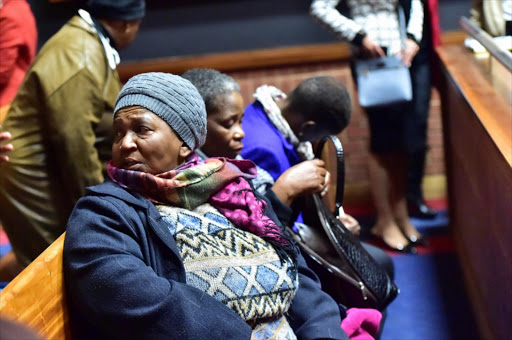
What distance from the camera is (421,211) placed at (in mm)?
4211

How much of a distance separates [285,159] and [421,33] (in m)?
1.48

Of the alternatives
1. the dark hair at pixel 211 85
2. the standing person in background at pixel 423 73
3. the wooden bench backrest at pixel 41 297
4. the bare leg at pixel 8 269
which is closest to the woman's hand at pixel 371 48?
the standing person in background at pixel 423 73

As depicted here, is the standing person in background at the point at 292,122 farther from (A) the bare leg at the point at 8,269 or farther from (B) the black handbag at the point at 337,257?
(A) the bare leg at the point at 8,269

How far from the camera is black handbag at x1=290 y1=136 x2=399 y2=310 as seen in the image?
2199mm

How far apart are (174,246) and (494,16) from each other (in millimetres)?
2032

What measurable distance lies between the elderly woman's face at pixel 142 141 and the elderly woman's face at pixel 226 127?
0.51m

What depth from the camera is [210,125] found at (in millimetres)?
2242

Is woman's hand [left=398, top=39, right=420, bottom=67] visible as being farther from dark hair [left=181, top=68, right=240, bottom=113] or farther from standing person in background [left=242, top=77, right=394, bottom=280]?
dark hair [left=181, top=68, right=240, bottom=113]

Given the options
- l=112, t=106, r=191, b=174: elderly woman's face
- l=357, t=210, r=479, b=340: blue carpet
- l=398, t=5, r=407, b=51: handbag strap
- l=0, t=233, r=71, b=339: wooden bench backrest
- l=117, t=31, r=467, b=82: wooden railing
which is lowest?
l=357, t=210, r=479, b=340: blue carpet

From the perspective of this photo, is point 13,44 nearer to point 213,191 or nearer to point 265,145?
point 265,145

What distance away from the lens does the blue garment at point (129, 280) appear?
4.75 feet

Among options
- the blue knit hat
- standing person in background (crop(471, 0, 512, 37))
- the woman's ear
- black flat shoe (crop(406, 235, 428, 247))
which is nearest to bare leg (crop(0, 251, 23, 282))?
the blue knit hat

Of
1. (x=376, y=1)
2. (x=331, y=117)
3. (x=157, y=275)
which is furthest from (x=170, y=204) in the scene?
(x=376, y=1)

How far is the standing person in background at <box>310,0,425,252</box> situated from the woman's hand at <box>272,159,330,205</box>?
1.34m
